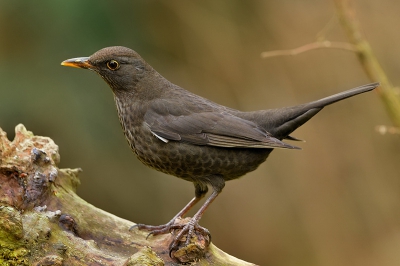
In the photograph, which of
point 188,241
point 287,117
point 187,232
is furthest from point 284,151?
point 188,241

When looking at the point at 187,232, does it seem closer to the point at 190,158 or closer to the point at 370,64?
the point at 190,158

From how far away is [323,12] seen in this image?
7.11 meters

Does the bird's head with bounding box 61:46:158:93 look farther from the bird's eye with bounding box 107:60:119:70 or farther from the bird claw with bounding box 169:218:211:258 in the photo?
the bird claw with bounding box 169:218:211:258

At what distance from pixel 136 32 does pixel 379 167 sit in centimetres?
333

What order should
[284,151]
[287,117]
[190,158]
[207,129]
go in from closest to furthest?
[190,158]
[207,129]
[287,117]
[284,151]

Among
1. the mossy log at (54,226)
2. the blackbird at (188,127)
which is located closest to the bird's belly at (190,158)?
the blackbird at (188,127)

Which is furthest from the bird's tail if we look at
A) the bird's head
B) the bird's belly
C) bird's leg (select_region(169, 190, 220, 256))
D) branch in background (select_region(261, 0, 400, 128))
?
the bird's head

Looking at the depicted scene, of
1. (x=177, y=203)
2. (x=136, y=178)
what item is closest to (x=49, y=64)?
(x=136, y=178)

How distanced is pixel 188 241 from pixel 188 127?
90 cm

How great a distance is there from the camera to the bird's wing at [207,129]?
4.07 metres

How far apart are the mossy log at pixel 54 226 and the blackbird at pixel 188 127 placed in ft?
0.64

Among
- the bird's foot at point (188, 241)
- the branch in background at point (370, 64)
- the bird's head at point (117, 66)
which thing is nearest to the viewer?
the bird's foot at point (188, 241)

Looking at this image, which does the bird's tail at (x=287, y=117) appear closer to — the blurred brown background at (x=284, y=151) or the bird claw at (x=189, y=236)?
the bird claw at (x=189, y=236)

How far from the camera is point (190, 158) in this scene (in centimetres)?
402
